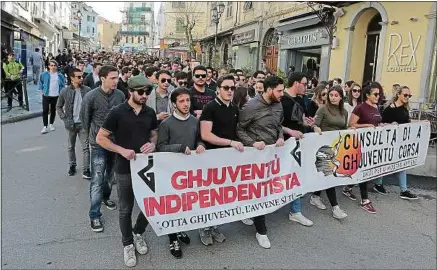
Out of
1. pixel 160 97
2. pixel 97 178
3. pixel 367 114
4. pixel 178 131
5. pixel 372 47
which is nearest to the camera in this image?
pixel 178 131

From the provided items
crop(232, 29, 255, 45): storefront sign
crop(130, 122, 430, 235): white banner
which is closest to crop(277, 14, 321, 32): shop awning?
crop(232, 29, 255, 45): storefront sign

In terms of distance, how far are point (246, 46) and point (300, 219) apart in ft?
71.1

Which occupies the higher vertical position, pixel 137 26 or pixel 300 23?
pixel 137 26

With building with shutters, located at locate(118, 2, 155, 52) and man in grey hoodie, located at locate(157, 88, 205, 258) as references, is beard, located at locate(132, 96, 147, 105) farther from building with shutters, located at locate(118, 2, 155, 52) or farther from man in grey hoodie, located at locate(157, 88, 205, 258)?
building with shutters, located at locate(118, 2, 155, 52)

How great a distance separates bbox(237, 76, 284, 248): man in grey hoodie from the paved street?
24 cm

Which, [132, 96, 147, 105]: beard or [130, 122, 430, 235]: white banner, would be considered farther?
[130, 122, 430, 235]: white banner

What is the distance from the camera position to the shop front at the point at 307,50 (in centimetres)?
1496

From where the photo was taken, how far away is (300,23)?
16109 millimetres

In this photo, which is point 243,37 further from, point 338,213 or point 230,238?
point 230,238

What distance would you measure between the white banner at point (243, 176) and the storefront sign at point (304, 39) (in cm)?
1036

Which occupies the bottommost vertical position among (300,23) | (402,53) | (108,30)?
(402,53)

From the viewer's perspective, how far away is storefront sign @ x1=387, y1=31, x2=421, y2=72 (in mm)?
10906

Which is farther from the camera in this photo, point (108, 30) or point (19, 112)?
point (108, 30)

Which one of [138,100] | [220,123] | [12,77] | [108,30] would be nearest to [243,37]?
[12,77]
